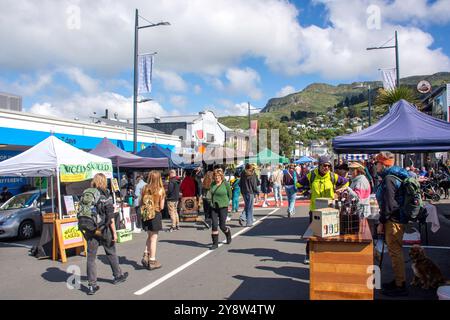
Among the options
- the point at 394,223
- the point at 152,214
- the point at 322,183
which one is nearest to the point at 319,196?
the point at 322,183

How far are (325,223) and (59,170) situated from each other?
6.65m

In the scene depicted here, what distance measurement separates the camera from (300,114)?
194250 millimetres

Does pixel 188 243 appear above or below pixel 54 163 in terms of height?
below

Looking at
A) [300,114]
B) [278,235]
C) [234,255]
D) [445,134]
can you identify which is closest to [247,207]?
[278,235]

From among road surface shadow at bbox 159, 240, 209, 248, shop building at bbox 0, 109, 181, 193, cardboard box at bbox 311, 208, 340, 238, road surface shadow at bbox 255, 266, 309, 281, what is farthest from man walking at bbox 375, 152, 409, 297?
shop building at bbox 0, 109, 181, 193

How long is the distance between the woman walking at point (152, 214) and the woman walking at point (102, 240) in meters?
0.82

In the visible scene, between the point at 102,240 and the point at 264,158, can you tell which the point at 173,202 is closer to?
the point at 102,240

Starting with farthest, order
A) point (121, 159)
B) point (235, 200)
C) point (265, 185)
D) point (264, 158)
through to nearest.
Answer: point (264, 158) → point (265, 185) → point (235, 200) → point (121, 159)

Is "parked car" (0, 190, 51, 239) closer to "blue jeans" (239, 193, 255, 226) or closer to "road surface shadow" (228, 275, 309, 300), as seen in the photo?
"blue jeans" (239, 193, 255, 226)

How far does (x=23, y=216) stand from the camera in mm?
11805

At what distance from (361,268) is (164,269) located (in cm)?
385

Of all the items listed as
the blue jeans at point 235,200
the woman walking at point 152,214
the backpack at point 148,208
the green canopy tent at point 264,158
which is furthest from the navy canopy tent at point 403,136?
the green canopy tent at point 264,158

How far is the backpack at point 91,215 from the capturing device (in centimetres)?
618

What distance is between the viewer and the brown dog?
571 cm
